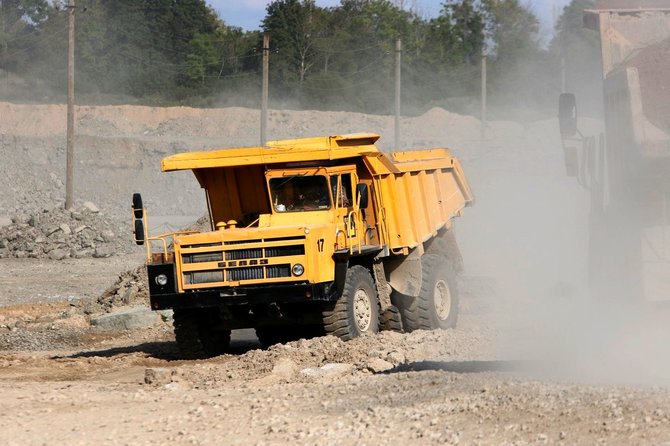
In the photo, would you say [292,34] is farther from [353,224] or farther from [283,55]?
[353,224]

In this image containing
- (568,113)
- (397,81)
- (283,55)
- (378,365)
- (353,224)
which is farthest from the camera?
(283,55)

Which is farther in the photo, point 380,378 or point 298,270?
point 298,270

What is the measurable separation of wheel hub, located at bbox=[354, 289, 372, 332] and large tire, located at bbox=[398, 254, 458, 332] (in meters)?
1.24

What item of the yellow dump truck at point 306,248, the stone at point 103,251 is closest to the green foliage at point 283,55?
the stone at point 103,251

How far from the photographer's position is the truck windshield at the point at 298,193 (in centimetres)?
1556

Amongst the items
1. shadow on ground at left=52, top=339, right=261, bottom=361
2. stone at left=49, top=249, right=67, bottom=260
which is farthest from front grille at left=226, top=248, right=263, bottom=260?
stone at left=49, top=249, right=67, bottom=260

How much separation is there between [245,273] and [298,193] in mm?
1538

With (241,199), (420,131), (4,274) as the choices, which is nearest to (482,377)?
(241,199)

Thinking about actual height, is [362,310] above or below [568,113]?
below

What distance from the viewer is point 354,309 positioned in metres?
15.2

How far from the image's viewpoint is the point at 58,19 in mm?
85625

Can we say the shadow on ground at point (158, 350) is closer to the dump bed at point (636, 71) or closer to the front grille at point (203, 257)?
the front grille at point (203, 257)

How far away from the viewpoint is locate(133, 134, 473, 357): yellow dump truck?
14633mm

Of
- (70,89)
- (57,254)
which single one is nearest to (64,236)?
(57,254)
